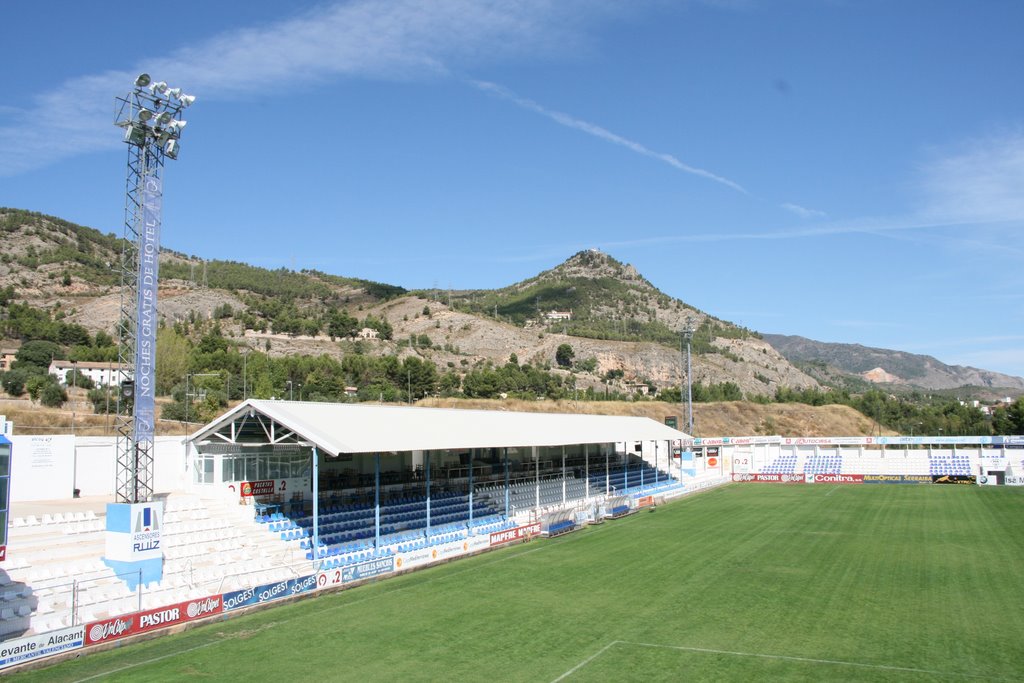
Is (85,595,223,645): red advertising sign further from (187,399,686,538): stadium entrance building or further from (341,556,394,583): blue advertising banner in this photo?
(187,399,686,538): stadium entrance building

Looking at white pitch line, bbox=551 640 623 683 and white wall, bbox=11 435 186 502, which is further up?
white wall, bbox=11 435 186 502

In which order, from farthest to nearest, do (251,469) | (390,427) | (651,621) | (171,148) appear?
→ (390,427), (251,469), (171,148), (651,621)

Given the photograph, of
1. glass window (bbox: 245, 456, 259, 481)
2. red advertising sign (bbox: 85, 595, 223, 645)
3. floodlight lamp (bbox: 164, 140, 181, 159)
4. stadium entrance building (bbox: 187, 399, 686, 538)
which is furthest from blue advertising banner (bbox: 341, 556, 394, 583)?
floodlight lamp (bbox: 164, 140, 181, 159)

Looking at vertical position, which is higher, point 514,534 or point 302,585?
point 302,585

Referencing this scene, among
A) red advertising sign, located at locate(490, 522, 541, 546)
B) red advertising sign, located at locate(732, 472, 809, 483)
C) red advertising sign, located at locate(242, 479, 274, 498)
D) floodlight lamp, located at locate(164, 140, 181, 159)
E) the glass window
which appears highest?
floodlight lamp, located at locate(164, 140, 181, 159)

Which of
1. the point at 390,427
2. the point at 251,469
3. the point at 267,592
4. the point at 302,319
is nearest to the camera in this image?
the point at 267,592

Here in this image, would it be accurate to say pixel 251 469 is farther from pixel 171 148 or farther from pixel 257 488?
pixel 171 148

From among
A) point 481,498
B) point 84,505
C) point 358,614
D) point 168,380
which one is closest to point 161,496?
point 84,505

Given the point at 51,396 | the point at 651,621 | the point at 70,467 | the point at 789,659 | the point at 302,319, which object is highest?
the point at 302,319

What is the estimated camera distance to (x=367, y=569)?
24281mm

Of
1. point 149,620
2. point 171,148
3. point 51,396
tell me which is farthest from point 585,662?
point 51,396

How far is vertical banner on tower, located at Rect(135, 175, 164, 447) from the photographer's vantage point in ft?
70.7

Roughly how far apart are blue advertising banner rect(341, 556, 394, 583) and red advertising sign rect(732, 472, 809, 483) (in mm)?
50148

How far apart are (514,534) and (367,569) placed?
9.62 meters
